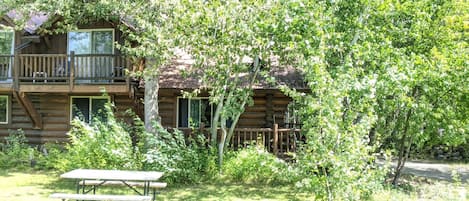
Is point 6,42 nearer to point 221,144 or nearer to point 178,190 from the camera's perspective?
point 221,144

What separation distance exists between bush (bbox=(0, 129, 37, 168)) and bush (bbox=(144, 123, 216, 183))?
4.59 metres

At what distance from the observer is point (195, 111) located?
15953 mm

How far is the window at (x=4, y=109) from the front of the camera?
55.8ft

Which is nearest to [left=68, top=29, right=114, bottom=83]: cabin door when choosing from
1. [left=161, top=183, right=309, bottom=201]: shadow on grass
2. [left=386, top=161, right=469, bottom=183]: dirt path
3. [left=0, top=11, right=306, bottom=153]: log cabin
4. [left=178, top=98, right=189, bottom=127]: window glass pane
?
[left=0, top=11, right=306, bottom=153]: log cabin

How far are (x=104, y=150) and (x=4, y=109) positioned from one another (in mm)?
8263

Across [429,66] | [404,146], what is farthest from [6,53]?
[429,66]

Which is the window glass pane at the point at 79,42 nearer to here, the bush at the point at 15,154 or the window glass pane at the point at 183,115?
the bush at the point at 15,154

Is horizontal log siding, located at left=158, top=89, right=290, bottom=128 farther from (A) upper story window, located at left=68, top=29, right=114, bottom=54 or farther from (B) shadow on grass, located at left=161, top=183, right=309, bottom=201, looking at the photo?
(B) shadow on grass, located at left=161, top=183, right=309, bottom=201

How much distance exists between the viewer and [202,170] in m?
11.4

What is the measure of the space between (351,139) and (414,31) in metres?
4.77

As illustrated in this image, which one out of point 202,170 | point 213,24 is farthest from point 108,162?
point 213,24

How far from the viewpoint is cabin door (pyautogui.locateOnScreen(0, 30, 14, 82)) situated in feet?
50.4

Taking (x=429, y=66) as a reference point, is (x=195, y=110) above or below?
below

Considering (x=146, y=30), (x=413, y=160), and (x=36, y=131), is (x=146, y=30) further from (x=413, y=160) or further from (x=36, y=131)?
(x=413, y=160)
